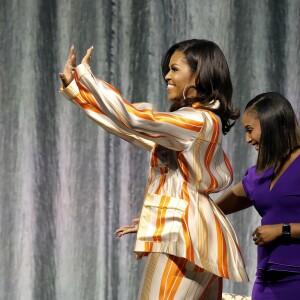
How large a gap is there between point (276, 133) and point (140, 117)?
1.41 ft

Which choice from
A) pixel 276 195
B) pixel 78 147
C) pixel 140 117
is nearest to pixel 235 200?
pixel 276 195

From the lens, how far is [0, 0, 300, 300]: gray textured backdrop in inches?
129

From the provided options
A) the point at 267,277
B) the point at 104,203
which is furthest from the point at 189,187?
the point at 104,203

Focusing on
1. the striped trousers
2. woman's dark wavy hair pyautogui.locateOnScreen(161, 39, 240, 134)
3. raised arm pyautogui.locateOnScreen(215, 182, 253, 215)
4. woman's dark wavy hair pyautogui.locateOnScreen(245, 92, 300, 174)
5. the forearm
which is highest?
woman's dark wavy hair pyautogui.locateOnScreen(161, 39, 240, 134)

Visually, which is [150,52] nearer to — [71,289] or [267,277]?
[71,289]

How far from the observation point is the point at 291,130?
1974mm

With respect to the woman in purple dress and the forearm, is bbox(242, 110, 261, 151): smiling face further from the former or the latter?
the forearm

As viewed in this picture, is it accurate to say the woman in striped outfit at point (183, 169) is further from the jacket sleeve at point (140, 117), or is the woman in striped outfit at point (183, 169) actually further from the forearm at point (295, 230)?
the forearm at point (295, 230)

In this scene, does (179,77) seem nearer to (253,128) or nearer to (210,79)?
(210,79)

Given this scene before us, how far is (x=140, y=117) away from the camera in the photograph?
173 cm

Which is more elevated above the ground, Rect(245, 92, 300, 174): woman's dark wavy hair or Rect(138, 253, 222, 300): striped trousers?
Rect(245, 92, 300, 174): woman's dark wavy hair

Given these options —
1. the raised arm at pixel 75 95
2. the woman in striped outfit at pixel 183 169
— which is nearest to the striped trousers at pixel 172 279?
the woman in striped outfit at pixel 183 169

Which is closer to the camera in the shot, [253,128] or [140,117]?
[140,117]

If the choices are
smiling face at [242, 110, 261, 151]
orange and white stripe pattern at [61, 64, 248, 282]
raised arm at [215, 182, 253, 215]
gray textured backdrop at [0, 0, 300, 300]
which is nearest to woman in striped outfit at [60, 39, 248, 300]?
orange and white stripe pattern at [61, 64, 248, 282]
